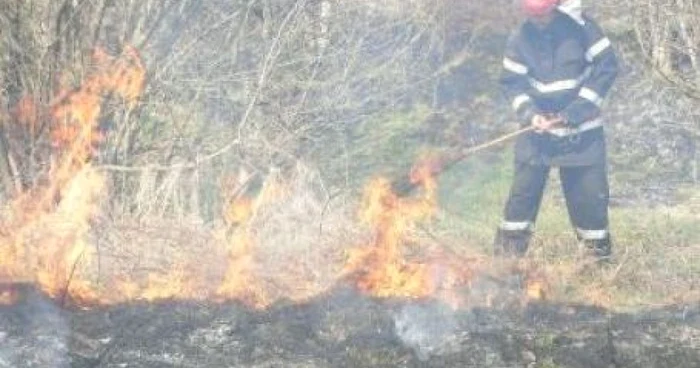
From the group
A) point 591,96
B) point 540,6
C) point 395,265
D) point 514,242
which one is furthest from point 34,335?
point 540,6

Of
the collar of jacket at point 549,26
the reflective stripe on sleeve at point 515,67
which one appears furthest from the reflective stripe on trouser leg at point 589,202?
the collar of jacket at point 549,26

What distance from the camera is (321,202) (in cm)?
779

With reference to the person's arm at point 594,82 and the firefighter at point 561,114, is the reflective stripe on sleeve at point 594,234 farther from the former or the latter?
the person's arm at point 594,82

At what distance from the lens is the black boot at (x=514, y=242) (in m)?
6.63

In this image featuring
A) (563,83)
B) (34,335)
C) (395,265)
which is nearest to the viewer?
(34,335)

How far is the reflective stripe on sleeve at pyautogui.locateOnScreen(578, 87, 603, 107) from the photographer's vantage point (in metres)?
6.18

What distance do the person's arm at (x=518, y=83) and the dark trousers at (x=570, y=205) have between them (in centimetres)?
40

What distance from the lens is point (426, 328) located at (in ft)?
14.7

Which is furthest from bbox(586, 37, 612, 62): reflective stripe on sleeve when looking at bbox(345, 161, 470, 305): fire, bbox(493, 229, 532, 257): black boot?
bbox(345, 161, 470, 305): fire

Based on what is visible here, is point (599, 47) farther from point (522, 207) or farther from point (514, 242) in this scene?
point (514, 242)

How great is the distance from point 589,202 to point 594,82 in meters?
0.88

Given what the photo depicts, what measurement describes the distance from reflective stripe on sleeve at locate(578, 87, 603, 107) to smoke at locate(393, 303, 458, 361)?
92.1 inches

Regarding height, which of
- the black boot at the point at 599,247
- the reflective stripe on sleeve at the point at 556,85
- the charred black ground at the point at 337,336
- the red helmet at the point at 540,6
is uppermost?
the red helmet at the point at 540,6

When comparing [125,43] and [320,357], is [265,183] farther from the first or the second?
[320,357]
